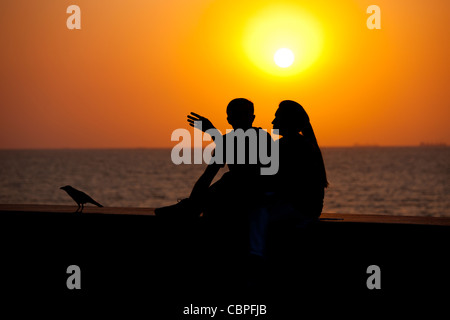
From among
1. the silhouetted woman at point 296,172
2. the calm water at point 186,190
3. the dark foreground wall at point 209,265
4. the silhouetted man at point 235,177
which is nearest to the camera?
the silhouetted man at point 235,177

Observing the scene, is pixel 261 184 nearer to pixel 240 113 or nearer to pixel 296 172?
pixel 296 172

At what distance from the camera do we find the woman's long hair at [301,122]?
5996mm

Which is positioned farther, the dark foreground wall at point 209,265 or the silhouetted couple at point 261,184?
the dark foreground wall at point 209,265

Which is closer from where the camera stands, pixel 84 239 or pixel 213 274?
pixel 213 274

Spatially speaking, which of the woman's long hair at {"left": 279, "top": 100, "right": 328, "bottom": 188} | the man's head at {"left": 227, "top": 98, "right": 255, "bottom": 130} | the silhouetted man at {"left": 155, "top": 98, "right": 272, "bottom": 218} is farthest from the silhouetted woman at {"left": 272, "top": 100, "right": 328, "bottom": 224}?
the man's head at {"left": 227, "top": 98, "right": 255, "bottom": 130}

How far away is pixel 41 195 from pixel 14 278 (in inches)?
2292

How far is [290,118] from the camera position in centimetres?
603

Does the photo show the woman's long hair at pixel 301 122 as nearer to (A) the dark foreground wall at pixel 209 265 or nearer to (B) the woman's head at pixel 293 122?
(B) the woman's head at pixel 293 122

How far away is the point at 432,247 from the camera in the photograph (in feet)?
19.7

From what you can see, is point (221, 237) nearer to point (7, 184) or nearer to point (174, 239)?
point (174, 239)

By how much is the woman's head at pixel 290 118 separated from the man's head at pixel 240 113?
1.16ft

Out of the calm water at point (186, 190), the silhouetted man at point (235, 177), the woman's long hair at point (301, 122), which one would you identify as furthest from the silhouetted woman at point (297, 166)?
the calm water at point (186, 190)
